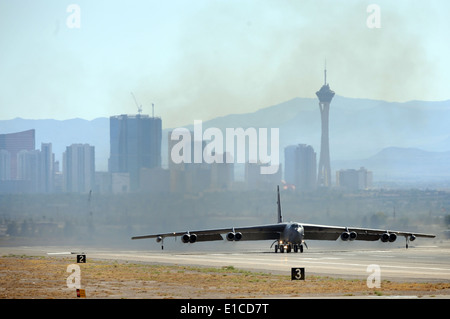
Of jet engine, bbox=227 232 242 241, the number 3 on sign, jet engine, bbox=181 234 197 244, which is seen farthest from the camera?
jet engine, bbox=227 232 242 241

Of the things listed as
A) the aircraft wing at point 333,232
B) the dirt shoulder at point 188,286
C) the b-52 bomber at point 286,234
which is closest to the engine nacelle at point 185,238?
the b-52 bomber at point 286,234

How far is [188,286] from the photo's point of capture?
166ft

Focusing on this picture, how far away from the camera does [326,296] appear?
41.7 metres

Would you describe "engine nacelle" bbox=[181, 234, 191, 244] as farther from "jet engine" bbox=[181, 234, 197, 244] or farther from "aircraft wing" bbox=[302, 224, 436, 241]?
"aircraft wing" bbox=[302, 224, 436, 241]

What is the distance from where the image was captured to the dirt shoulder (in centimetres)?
4397

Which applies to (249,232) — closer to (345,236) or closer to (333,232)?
(333,232)

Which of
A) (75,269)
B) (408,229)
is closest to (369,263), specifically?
(75,269)

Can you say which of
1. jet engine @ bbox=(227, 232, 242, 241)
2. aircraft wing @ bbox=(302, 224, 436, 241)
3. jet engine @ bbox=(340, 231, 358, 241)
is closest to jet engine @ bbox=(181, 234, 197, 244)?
jet engine @ bbox=(227, 232, 242, 241)

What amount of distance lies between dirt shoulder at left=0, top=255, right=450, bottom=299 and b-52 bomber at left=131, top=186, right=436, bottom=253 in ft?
99.0

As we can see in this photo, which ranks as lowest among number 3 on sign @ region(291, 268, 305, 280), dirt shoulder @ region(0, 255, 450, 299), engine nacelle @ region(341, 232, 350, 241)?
dirt shoulder @ region(0, 255, 450, 299)

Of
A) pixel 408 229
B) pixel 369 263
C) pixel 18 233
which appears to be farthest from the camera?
pixel 18 233

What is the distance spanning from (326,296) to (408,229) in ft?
457
